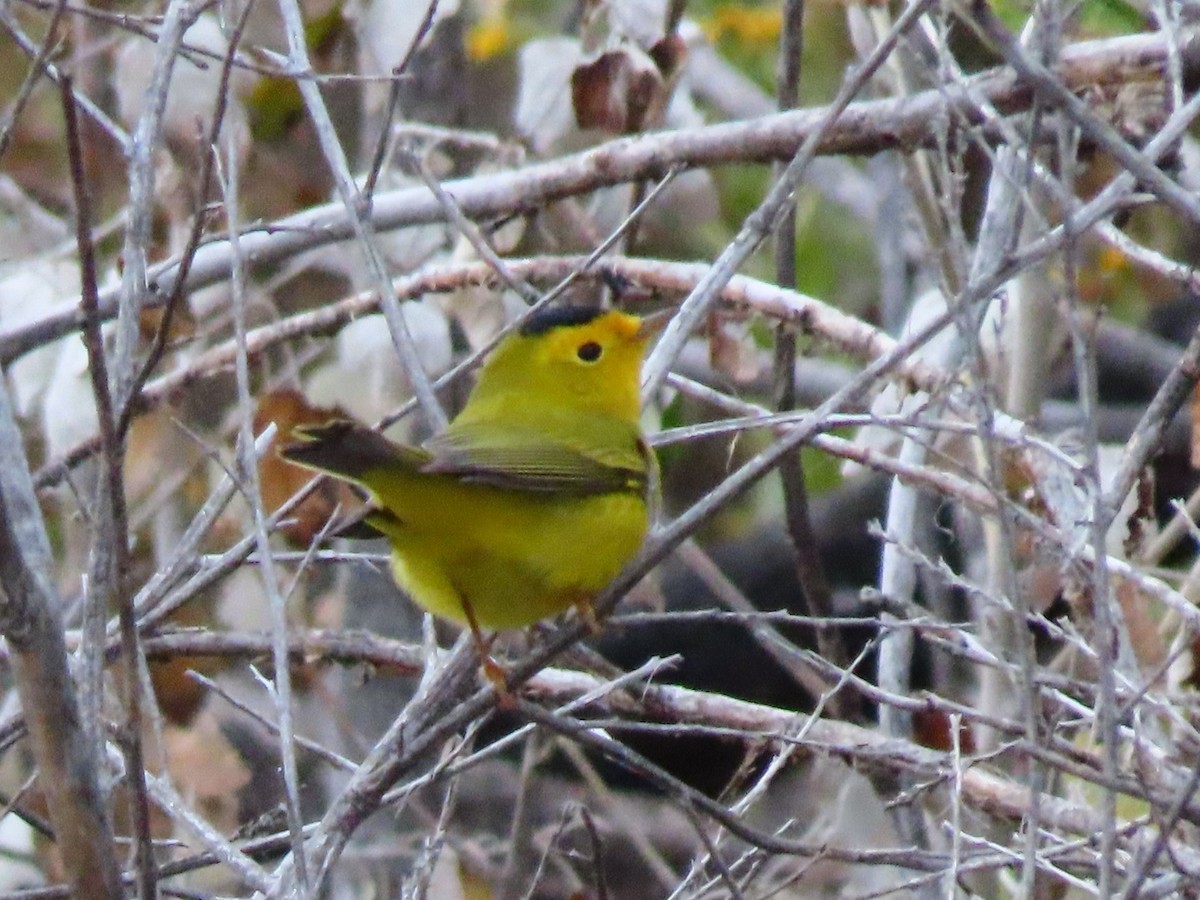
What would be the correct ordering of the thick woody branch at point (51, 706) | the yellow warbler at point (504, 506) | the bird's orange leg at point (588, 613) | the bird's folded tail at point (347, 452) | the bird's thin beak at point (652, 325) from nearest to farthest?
1. the thick woody branch at point (51, 706)
2. the bird's folded tail at point (347, 452)
3. the bird's orange leg at point (588, 613)
4. the yellow warbler at point (504, 506)
5. the bird's thin beak at point (652, 325)

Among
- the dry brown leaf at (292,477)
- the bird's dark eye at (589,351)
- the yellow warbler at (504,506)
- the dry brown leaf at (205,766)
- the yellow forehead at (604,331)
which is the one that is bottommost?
the dry brown leaf at (205,766)

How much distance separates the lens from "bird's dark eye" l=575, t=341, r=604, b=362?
3.83 m

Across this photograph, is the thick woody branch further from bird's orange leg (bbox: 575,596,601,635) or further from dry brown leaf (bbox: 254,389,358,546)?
dry brown leaf (bbox: 254,389,358,546)

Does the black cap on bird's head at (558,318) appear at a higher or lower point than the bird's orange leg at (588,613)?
higher

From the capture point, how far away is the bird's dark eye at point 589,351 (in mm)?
3832

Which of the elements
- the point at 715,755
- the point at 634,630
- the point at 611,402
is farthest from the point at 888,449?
the point at 715,755

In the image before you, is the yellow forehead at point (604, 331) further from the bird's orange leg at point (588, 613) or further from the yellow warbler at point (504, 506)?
the bird's orange leg at point (588, 613)

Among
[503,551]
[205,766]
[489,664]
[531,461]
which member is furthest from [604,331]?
[205,766]

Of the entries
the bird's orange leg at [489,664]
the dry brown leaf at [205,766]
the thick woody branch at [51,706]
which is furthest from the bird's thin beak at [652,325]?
the thick woody branch at [51,706]

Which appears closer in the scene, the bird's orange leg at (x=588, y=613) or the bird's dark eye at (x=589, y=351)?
the bird's orange leg at (x=588, y=613)

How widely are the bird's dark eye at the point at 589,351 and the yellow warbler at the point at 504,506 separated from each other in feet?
0.45

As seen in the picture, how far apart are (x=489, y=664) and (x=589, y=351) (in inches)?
40.4

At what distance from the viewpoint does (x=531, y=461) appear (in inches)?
129

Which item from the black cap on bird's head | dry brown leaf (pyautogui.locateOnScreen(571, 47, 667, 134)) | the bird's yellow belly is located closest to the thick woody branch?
the bird's yellow belly
